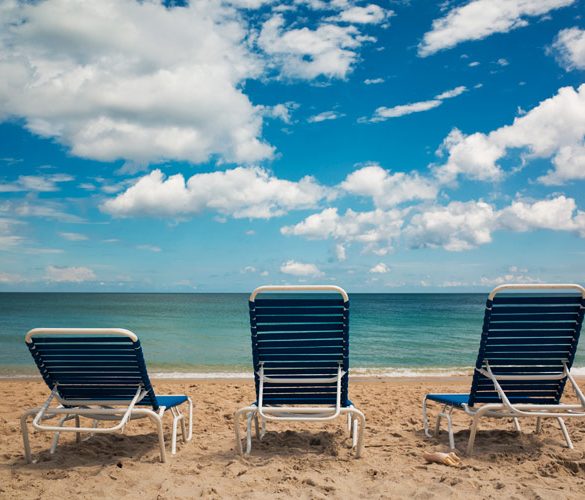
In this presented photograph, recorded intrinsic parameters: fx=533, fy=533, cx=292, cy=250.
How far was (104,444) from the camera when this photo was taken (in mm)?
5105

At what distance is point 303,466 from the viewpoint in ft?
14.0

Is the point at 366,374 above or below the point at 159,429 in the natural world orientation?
below

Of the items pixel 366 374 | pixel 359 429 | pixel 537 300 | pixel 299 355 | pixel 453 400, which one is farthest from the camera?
pixel 366 374

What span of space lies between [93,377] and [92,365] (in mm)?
149

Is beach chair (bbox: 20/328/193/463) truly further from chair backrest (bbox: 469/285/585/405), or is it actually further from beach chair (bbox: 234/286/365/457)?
chair backrest (bbox: 469/285/585/405)

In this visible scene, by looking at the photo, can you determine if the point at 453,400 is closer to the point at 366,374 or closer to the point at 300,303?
the point at 300,303

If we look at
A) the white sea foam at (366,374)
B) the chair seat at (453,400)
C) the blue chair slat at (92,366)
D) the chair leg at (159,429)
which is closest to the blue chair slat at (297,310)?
the blue chair slat at (92,366)

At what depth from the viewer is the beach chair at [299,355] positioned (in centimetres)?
454

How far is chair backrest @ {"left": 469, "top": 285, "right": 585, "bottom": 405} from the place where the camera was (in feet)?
15.0

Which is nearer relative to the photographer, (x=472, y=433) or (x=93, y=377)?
(x=472, y=433)

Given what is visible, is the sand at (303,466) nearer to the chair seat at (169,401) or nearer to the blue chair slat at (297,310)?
the chair seat at (169,401)

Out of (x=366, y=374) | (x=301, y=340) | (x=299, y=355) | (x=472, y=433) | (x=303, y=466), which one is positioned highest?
(x=301, y=340)

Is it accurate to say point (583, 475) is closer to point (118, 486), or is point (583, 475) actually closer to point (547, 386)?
point (547, 386)

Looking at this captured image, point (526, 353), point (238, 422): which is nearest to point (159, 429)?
point (238, 422)
